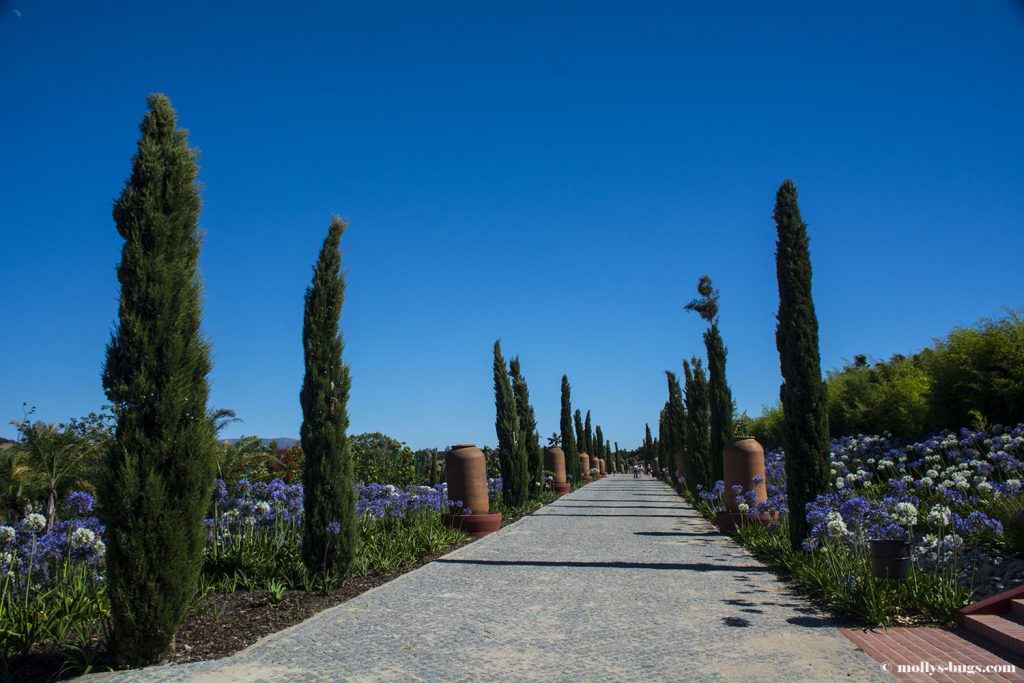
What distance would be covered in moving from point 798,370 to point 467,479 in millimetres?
6329

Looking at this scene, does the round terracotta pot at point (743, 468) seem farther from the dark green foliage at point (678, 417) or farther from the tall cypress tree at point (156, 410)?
the dark green foliage at point (678, 417)

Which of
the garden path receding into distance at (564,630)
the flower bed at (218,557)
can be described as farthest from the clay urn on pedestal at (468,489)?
the garden path receding into distance at (564,630)

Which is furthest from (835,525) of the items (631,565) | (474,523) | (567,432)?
(567,432)

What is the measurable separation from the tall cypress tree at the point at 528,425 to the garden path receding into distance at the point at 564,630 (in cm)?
1233

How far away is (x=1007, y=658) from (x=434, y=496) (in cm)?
898

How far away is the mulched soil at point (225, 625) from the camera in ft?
15.7

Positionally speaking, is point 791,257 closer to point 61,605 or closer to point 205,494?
point 205,494

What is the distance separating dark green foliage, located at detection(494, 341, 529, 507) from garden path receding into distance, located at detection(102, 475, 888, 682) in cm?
843

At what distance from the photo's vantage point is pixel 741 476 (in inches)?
484

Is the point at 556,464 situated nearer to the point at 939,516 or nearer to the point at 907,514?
the point at 907,514

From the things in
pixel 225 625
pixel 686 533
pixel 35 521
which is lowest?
pixel 686 533

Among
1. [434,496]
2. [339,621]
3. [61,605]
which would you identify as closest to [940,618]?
[339,621]

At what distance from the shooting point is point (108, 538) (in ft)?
16.2

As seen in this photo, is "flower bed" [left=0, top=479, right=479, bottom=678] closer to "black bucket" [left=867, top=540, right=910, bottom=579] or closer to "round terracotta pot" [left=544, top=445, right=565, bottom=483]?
"black bucket" [left=867, top=540, right=910, bottom=579]
